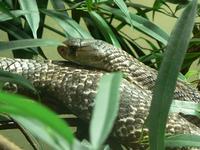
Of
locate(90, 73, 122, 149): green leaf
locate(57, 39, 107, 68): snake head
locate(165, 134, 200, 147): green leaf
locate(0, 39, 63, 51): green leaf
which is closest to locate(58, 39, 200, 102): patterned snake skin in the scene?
locate(57, 39, 107, 68): snake head

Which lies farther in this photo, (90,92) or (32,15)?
(32,15)

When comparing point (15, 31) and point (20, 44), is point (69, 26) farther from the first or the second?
point (20, 44)

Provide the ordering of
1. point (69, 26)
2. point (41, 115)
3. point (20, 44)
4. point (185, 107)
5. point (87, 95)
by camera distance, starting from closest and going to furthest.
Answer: point (41, 115) → point (185, 107) → point (20, 44) → point (87, 95) → point (69, 26)

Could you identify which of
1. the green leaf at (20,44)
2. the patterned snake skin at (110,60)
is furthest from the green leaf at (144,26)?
the green leaf at (20,44)

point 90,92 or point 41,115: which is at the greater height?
point 41,115

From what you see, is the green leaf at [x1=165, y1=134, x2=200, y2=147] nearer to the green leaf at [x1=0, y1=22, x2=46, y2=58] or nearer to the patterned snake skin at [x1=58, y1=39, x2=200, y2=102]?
the patterned snake skin at [x1=58, y1=39, x2=200, y2=102]

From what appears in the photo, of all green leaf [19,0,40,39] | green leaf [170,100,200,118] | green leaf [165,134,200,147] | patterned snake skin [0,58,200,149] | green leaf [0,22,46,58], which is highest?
green leaf [19,0,40,39]

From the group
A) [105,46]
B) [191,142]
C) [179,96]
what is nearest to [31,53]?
[105,46]

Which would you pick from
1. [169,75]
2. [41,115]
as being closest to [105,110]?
[41,115]
